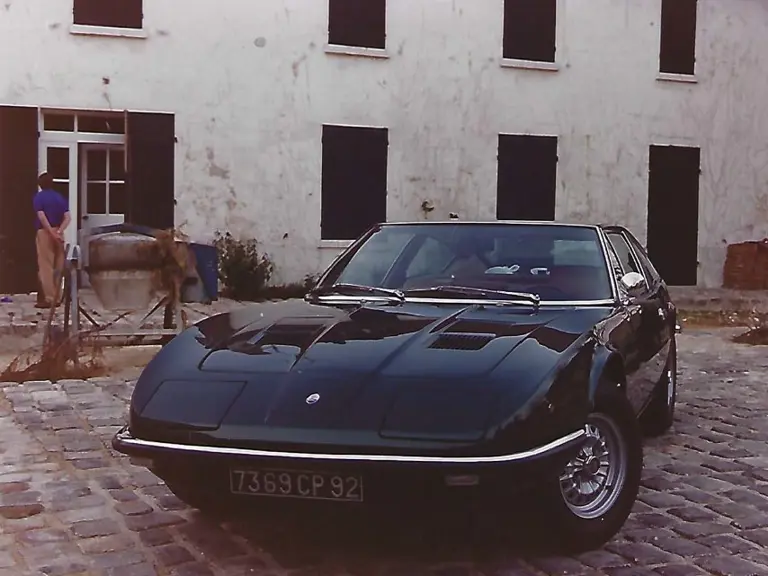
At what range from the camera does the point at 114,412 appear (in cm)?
692

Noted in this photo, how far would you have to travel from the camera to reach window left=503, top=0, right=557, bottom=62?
18.0m

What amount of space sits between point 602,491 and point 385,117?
13.4 metres

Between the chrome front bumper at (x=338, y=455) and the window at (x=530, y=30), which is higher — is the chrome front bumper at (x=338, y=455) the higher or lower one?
the lower one

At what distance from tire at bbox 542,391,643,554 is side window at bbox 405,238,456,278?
1.31 metres

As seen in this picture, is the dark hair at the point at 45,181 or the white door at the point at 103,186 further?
the white door at the point at 103,186

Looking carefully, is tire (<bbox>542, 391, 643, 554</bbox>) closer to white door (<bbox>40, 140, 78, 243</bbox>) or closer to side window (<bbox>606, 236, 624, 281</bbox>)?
→ side window (<bbox>606, 236, 624, 281</bbox>)

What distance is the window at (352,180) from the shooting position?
55.0 ft

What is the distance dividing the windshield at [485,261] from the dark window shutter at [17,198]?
10.4 metres

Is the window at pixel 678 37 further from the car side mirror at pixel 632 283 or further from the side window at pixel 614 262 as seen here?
the side window at pixel 614 262

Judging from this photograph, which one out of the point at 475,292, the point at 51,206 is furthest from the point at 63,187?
the point at 475,292

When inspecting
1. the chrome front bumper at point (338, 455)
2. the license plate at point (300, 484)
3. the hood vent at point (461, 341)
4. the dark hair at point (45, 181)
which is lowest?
the license plate at point (300, 484)

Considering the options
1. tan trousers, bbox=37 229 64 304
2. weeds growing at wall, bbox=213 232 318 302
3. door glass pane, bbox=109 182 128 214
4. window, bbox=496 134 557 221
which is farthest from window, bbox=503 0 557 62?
tan trousers, bbox=37 229 64 304

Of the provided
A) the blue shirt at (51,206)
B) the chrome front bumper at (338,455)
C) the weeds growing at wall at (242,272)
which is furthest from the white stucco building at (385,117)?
the chrome front bumper at (338,455)

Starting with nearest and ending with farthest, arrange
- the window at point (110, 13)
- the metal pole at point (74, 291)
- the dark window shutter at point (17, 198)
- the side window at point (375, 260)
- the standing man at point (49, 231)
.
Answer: the side window at point (375, 260), the metal pole at point (74, 291), the standing man at point (49, 231), the dark window shutter at point (17, 198), the window at point (110, 13)
